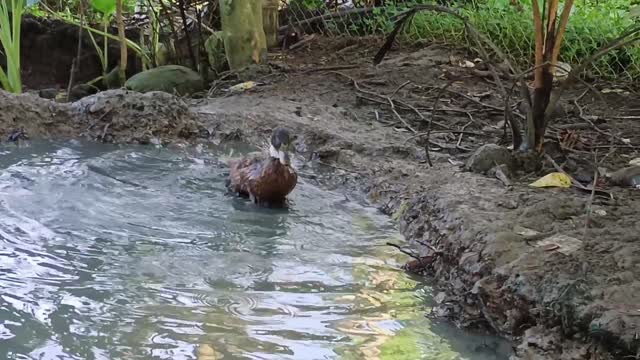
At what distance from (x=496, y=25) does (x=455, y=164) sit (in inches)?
142

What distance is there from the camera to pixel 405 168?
15.2ft

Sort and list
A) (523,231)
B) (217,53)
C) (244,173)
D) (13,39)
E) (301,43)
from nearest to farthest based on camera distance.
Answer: (523,231)
(244,173)
(13,39)
(217,53)
(301,43)

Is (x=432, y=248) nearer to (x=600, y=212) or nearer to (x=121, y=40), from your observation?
(x=600, y=212)

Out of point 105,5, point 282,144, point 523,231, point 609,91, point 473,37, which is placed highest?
point 105,5

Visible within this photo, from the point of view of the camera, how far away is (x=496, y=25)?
773 cm

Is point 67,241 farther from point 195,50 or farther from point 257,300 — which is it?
point 195,50

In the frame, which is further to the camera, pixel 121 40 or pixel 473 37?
pixel 121 40

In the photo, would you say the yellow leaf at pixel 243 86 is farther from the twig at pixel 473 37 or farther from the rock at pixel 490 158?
the rock at pixel 490 158

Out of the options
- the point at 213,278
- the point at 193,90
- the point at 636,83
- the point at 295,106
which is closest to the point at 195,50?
the point at 193,90

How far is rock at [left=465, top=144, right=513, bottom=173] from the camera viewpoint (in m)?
4.09

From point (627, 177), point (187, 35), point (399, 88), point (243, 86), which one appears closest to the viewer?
point (627, 177)

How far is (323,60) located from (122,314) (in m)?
6.01

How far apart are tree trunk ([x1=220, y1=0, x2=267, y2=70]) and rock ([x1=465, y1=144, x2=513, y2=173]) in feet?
13.9

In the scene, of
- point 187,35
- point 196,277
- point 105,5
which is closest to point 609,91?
point 187,35
